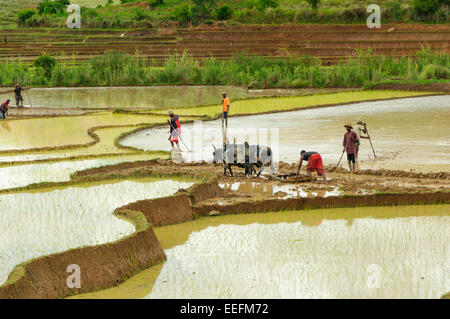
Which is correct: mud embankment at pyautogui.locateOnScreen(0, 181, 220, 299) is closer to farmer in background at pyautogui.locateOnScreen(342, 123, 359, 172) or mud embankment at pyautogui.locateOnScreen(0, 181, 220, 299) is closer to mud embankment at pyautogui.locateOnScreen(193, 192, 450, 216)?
mud embankment at pyautogui.locateOnScreen(193, 192, 450, 216)

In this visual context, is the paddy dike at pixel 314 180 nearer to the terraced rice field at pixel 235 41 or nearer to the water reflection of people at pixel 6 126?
the water reflection of people at pixel 6 126

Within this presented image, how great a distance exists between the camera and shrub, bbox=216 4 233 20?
41.6 m

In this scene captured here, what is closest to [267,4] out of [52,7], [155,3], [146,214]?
[155,3]

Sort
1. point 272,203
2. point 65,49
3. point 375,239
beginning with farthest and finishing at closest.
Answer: point 65,49 → point 272,203 → point 375,239

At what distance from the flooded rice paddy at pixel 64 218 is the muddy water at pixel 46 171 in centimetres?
74

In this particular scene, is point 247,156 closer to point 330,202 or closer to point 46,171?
point 330,202

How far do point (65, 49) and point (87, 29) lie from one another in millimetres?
6634

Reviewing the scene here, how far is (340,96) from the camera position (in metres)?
21.0

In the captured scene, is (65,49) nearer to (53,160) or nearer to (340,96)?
(340,96)

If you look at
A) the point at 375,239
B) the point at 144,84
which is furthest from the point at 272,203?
the point at 144,84

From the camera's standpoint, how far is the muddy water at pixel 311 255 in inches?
229

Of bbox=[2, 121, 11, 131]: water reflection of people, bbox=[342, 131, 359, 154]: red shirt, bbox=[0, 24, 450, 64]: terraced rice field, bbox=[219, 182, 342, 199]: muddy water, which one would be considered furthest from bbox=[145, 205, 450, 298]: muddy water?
bbox=[0, 24, 450, 64]: terraced rice field

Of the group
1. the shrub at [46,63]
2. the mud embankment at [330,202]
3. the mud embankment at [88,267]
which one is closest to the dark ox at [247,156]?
the mud embankment at [330,202]
